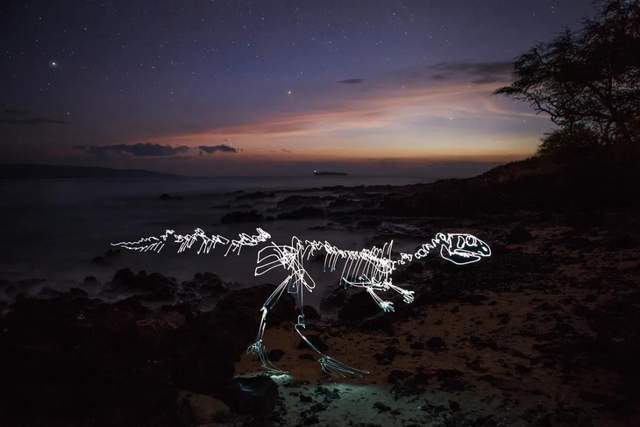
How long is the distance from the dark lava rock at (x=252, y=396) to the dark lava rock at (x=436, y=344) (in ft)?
9.95

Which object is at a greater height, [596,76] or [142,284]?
[596,76]

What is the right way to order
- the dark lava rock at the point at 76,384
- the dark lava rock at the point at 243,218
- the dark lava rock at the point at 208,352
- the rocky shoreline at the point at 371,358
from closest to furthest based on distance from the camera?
the dark lava rock at the point at 76,384, the rocky shoreline at the point at 371,358, the dark lava rock at the point at 208,352, the dark lava rock at the point at 243,218

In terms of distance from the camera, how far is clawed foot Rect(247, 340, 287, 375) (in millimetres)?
6313

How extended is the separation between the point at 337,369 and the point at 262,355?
4.28 ft

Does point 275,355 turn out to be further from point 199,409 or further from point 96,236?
point 96,236

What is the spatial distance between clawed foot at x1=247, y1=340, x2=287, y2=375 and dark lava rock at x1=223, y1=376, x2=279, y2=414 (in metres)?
1.11

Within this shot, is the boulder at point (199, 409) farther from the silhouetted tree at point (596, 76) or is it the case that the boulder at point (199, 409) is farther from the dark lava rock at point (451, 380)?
the silhouetted tree at point (596, 76)

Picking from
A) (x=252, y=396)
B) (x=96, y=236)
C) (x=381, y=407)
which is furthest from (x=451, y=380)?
(x=96, y=236)

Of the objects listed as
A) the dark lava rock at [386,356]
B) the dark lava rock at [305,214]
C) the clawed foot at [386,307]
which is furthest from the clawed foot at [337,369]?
the dark lava rock at [305,214]

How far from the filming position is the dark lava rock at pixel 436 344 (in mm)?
6906

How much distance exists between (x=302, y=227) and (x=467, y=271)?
57.6 ft

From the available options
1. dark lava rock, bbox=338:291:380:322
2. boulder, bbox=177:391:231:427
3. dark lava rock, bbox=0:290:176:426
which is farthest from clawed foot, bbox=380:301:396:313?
dark lava rock, bbox=0:290:176:426

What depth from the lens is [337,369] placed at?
630 centimetres

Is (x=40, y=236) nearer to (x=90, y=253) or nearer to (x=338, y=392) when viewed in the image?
(x=90, y=253)
